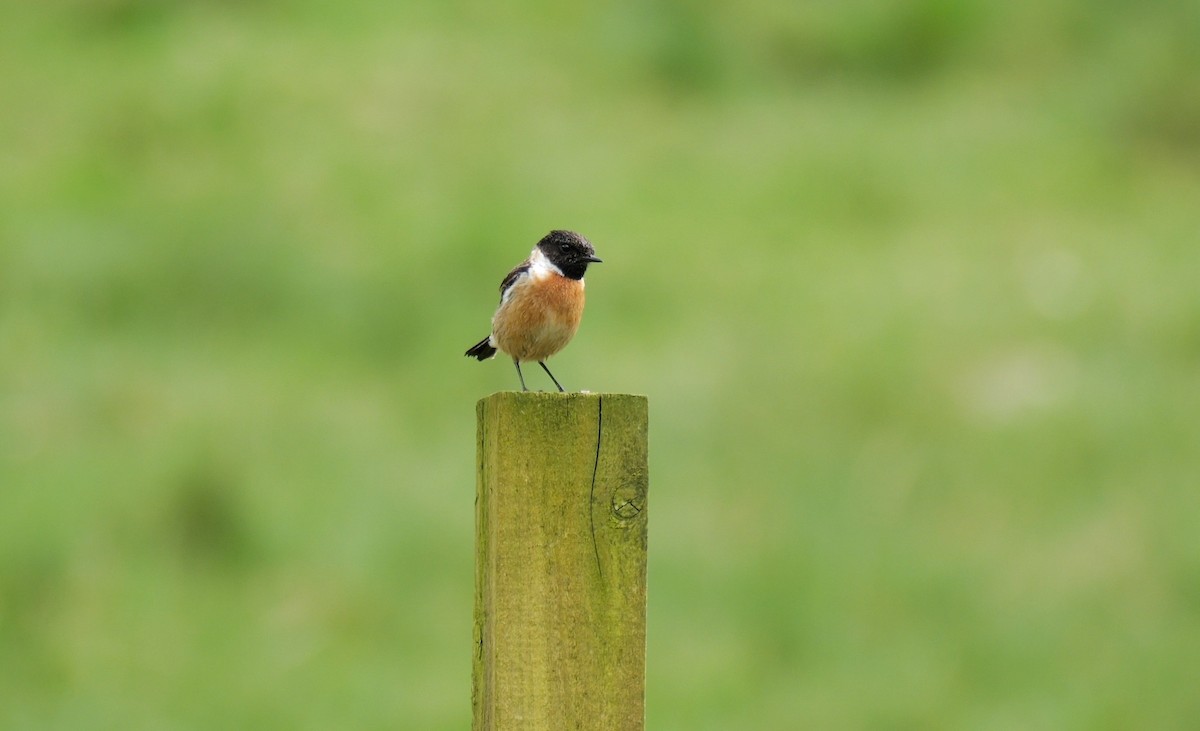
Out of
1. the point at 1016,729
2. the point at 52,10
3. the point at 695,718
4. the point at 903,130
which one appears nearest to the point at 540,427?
the point at 695,718

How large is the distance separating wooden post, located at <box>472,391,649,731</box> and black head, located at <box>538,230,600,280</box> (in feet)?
8.52

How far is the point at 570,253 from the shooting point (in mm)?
5488

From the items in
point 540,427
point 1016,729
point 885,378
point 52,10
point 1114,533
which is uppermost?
point 52,10

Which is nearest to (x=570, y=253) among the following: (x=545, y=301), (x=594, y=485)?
(x=545, y=301)

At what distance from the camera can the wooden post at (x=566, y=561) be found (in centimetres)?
289

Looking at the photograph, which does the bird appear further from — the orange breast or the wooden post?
the wooden post

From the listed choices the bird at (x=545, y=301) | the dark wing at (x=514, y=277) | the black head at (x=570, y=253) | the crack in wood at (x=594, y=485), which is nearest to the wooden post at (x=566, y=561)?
the crack in wood at (x=594, y=485)

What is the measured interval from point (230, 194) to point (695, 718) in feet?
21.6

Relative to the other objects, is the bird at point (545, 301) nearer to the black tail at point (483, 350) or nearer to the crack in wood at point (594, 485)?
the black tail at point (483, 350)

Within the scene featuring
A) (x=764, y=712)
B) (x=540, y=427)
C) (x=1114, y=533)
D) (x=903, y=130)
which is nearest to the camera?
(x=540, y=427)

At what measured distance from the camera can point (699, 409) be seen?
37.2 ft

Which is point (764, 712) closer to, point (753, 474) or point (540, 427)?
point (753, 474)

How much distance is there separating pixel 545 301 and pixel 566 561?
99.0 inches

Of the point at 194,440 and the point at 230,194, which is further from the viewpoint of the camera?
the point at 230,194
